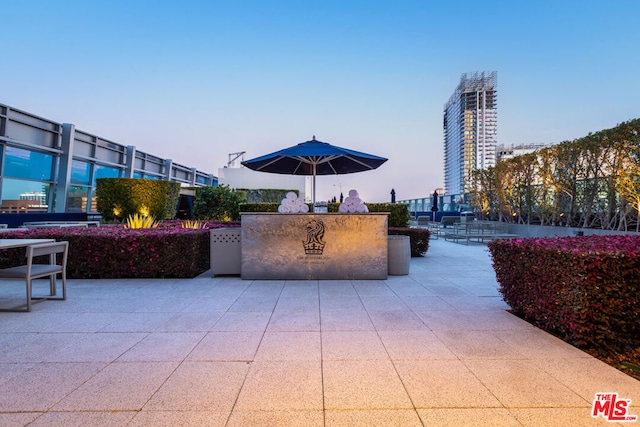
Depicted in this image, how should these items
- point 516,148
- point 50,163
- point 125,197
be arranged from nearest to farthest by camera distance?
point 125,197 → point 50,163 → point 516,148

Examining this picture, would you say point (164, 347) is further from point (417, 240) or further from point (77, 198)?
point (77, 198)

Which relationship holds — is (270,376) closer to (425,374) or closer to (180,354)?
(180,354)

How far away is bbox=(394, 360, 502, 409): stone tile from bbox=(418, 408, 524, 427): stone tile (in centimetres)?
5

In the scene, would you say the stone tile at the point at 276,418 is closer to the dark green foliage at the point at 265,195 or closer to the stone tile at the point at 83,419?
the stone tile at the point at 83,419

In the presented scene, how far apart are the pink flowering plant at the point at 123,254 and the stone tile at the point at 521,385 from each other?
5035mm

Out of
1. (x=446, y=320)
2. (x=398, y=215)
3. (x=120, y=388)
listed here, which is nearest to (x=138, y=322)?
(x=120, y=388)

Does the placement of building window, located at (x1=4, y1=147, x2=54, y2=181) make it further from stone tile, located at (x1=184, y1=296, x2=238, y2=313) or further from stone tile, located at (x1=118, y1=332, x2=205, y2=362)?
stone tile, located at (x1=118, y1=332, x2=205, y2=362)

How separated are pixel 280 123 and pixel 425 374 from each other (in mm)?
28580

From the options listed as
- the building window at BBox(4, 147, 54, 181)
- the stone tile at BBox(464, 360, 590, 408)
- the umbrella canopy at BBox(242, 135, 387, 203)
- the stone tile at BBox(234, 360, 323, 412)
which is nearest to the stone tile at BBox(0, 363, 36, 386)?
the stone tile at BBox(234, 360, 323, 412)

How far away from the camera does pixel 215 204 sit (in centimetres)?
1314

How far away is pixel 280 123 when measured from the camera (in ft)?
94.4

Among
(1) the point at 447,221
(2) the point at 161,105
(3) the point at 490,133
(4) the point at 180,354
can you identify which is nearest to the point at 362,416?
(4) the point at 180,354

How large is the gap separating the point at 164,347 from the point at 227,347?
563 mm

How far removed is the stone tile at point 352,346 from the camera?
2.55 meters
